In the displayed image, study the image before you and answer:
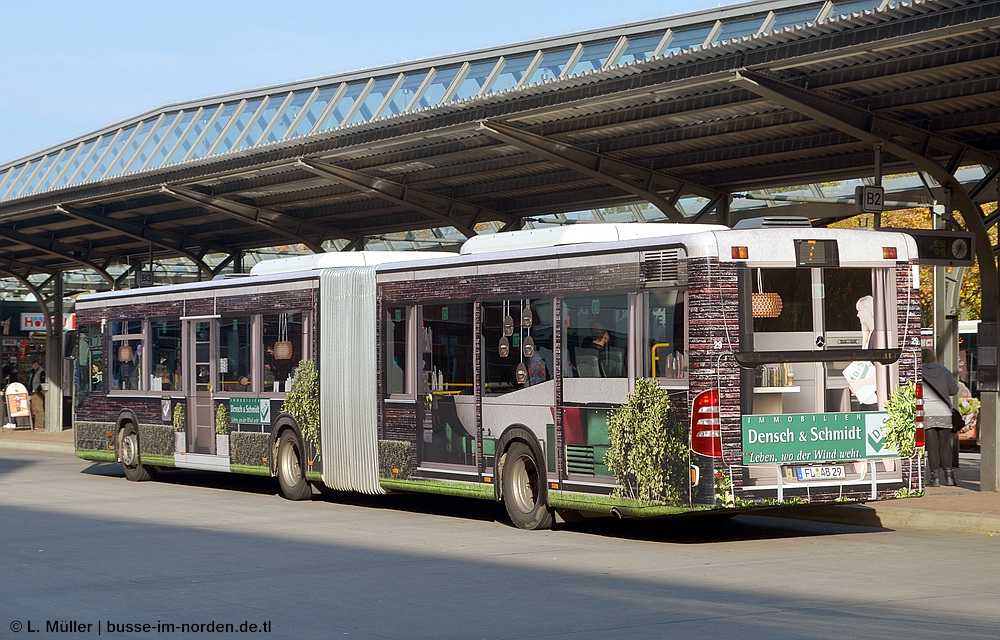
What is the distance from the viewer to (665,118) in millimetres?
18219

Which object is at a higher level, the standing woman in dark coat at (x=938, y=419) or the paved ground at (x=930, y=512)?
the standing woman in dark coat at (x=938, y=419)

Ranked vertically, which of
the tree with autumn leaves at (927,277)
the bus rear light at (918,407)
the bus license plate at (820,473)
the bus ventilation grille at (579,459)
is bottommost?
the bus license plate at (820,473)

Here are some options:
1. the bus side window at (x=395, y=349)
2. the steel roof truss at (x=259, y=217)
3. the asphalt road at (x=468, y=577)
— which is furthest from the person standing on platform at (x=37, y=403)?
the bus side window at (x=395, y=349)

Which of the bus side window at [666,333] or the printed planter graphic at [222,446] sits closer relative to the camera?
the bus side window at [666,333]

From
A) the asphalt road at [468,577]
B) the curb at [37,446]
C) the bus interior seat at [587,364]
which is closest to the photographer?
the asphalt road at [468,577]

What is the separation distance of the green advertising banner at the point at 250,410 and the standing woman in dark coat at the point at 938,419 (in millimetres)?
8829

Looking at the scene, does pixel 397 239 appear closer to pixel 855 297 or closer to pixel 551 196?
pixel 551 196

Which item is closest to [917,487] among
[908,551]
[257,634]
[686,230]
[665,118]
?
[908,551]

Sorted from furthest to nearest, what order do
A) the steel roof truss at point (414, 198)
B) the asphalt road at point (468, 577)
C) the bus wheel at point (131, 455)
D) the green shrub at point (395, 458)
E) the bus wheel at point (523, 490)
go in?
the steel roof truss at point (414, 198) < the bus wheel at point (131, 455) < the green shrub at point (395, 458) < the bus wheel at point (523, 490) < the asphalt road at point (468, 577)

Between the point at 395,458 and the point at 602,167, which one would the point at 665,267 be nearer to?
the point at 395,458

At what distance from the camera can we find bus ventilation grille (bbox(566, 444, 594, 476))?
14.0 metres

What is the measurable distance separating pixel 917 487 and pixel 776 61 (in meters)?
4.66

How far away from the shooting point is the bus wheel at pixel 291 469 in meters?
19.2

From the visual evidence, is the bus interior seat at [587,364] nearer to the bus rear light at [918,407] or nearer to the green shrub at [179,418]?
the bus rear light at [918,407]
